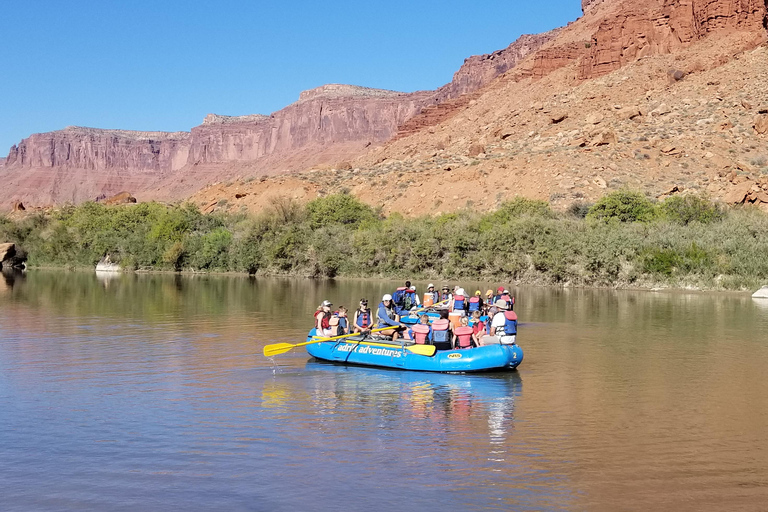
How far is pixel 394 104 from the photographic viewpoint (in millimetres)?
194875

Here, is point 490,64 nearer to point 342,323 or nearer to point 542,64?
point 542,64

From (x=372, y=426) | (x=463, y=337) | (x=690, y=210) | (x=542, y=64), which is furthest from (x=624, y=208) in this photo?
(x=542, y=64)

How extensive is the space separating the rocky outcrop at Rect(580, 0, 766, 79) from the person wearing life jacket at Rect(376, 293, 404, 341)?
78.2 metres

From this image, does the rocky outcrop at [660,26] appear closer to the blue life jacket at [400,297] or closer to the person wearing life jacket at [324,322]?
the blue life jacket at [400,297]

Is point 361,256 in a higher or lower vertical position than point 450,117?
lower

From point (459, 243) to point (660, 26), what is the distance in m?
55.6

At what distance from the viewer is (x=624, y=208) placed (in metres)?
60.4

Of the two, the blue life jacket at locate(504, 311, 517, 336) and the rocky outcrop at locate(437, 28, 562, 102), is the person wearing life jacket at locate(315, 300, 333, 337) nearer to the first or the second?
the blue life jacket at locate(504, 311, 517, 336)

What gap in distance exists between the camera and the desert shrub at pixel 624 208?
197 ft

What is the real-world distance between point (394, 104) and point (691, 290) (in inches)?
5933

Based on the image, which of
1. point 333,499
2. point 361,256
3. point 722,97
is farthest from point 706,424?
point 722,97

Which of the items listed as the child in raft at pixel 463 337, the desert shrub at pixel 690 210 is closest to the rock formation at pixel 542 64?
the desert shrub at pixel 690 210

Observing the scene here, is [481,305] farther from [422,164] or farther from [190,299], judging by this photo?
[422,164]

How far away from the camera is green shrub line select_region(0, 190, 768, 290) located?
5169 cm
